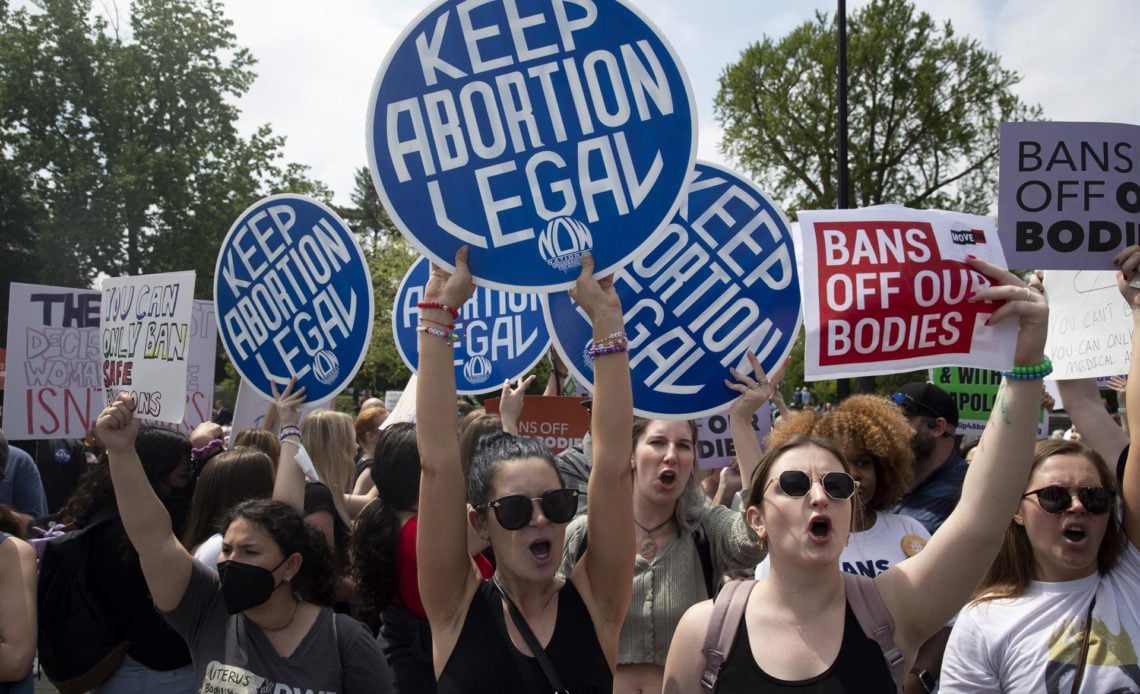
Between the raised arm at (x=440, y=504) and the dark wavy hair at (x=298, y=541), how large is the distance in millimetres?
807

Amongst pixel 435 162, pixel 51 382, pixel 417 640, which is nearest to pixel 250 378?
pixel 417 640

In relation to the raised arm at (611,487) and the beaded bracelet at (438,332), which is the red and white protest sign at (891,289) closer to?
the raised arm at (611,487)

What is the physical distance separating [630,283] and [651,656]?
1346 mm

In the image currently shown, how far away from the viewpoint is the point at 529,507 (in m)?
2.52

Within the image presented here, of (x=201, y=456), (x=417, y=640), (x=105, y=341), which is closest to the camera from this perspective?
(x=417, y=640)

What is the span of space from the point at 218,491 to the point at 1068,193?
3.39 m

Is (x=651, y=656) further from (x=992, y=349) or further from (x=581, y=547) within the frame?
(x=992, y=349)

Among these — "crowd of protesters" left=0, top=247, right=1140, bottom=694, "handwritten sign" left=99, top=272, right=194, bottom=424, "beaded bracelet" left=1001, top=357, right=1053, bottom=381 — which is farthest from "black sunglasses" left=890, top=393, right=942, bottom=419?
"handwritten sign" left=99, top=272, right=194, bottom=424

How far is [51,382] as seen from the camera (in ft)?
21.4

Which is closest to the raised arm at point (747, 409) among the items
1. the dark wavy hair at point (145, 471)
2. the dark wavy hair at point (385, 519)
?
the dark wavy hair at point (385, 519)

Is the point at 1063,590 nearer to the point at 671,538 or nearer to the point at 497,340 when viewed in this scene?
the point at 671,538

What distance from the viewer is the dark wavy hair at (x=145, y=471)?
12.6 ft

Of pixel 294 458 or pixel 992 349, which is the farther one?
pixel 294 458

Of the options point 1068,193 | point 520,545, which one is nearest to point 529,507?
point 520,545
